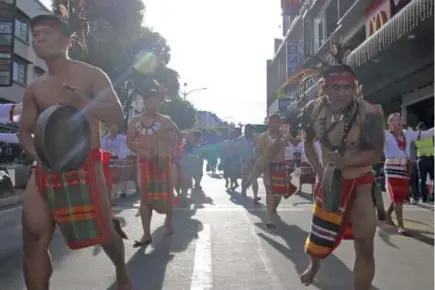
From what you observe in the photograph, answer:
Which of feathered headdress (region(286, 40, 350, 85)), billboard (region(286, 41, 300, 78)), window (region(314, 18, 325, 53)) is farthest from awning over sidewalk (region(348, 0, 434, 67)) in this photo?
billboard (region(286, 41, 300, 78))

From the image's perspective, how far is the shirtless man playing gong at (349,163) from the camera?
3.50 meters

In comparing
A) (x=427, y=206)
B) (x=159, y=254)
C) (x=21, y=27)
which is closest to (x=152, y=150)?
(x=159, y=254)

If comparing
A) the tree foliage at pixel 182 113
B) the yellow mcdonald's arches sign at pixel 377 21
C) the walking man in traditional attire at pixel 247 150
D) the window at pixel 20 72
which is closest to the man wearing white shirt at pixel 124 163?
the walking man in traditional attire at pixel 247 150

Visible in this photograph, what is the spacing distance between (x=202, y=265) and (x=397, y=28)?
10.4 metres

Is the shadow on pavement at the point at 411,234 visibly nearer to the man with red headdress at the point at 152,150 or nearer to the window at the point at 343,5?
the man with red headdress at the point at 152,150

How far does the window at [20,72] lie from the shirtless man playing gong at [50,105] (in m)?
32.7

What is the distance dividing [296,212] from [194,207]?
2017 millimetres

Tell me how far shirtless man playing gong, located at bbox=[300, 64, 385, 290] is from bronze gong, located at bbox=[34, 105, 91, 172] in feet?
5.15

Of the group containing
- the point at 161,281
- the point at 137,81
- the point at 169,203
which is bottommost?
the point at 161,281

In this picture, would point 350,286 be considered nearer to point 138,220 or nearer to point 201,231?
point 201,231

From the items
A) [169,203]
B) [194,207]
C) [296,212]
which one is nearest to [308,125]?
[169,203]

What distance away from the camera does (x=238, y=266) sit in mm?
5270

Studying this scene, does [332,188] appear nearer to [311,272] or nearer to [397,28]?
[311,272]

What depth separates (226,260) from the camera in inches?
218
